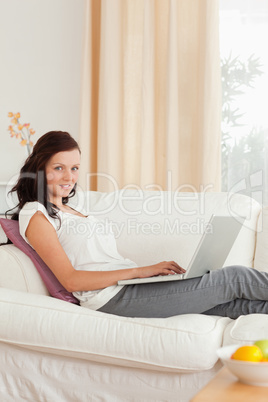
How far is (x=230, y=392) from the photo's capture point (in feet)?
3.82

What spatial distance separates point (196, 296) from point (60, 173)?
2.45 ft

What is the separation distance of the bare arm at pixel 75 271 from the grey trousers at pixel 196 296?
0.07 metres

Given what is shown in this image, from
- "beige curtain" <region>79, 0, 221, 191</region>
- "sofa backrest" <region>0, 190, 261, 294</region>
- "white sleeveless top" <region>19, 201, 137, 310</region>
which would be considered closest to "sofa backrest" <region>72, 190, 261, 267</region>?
"sofa backrest" <region>0, 190, 261, 294</region>

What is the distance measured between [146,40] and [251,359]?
261 cm

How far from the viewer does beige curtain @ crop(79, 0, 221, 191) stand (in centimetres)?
330

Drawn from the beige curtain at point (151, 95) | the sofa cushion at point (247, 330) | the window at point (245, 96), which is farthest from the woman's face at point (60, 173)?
the window at point (245, 96)

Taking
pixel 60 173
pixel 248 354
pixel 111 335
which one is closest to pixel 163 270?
pixel 111 335

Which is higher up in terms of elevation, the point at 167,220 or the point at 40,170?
the point at 40,170

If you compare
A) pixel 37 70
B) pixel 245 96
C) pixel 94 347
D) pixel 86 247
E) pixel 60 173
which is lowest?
pixel 94 347

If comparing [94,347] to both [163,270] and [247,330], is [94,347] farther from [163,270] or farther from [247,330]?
[247,330]

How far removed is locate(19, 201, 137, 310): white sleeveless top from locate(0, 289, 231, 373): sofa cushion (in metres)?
0.13

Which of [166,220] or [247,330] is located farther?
[166,220]

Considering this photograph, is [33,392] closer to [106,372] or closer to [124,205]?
[106,372]

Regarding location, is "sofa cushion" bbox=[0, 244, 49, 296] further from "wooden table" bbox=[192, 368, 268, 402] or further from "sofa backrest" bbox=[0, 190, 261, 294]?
"wooden table" bbox=[192, 368, 268, 402]
